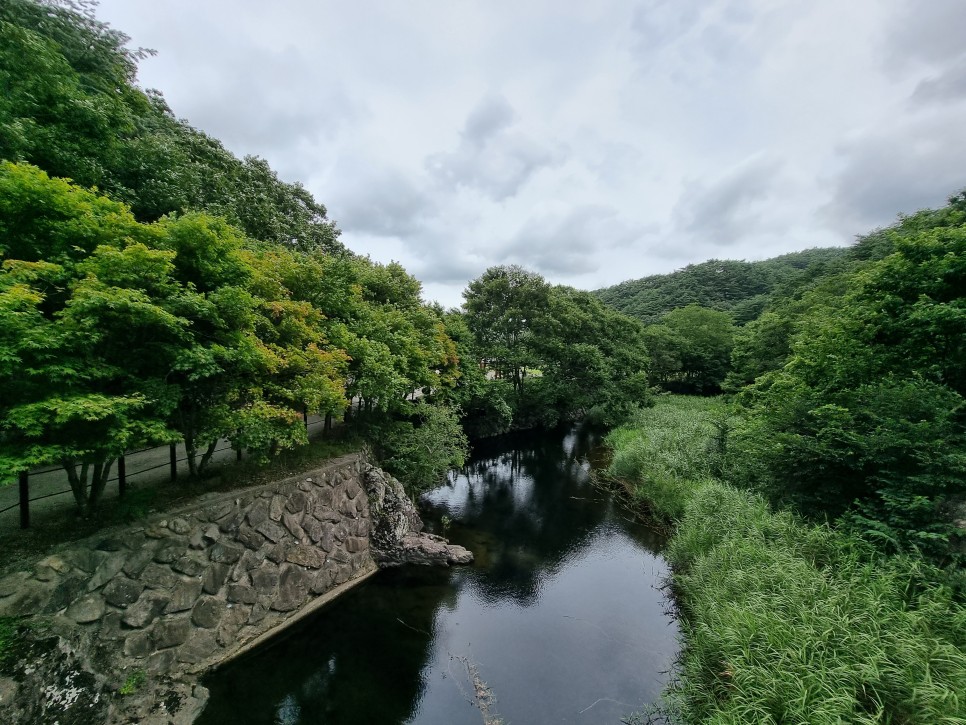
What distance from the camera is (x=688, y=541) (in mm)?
10477

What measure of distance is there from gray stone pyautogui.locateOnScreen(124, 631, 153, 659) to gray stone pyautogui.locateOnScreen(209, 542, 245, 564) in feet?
4.48

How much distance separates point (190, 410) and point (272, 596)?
4.40m

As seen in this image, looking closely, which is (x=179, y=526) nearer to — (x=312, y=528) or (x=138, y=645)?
(x=138, y=645)

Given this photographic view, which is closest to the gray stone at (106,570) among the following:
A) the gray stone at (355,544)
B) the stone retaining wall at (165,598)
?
the stone retaining wall at (165,598)

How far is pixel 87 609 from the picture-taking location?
6.03 meters

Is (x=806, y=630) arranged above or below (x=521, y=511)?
above

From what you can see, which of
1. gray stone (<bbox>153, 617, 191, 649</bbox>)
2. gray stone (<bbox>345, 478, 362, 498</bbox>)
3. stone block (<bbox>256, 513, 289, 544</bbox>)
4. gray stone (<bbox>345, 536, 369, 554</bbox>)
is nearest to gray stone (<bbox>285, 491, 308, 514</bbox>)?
stone block (<bbox>256, 513, 289, 544</bbox>)

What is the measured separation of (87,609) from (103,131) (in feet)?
37.2

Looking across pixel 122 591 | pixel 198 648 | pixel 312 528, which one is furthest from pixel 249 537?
pixel 122 591

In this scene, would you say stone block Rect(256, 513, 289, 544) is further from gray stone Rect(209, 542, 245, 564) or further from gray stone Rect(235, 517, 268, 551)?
gray stone Rect(209, 542, 245, 564)

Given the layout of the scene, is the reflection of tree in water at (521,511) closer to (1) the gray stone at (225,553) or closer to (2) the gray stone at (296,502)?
(2) the gray stone at (296,502)

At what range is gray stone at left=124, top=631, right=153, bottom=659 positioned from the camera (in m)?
6.35

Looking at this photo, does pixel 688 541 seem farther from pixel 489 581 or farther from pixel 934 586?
pixel 489 581

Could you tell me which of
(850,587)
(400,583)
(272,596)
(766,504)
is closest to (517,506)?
(400,583)
